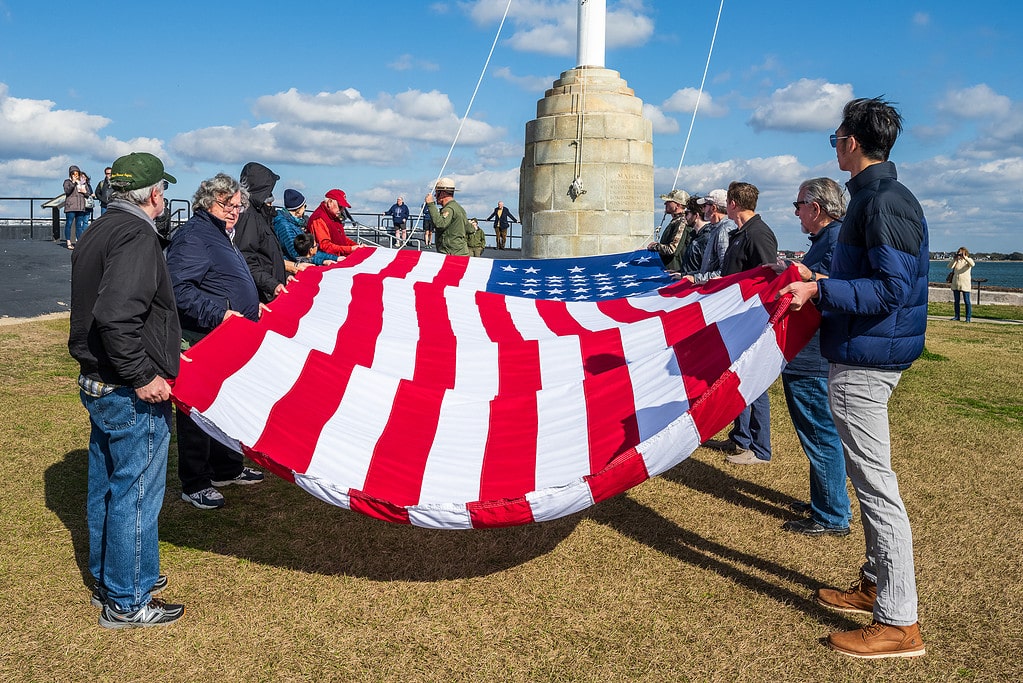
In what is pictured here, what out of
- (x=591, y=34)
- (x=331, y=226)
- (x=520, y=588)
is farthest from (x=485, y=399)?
(x=591, y=34)

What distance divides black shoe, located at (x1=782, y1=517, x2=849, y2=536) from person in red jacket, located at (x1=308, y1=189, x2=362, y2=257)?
4.69 meters

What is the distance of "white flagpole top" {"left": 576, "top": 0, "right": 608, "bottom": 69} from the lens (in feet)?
39.9

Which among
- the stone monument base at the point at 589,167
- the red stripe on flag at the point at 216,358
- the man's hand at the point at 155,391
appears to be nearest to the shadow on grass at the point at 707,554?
the red stripe on flag at the point at 216,358

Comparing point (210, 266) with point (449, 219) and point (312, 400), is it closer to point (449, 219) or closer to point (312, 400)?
point (312, 400)

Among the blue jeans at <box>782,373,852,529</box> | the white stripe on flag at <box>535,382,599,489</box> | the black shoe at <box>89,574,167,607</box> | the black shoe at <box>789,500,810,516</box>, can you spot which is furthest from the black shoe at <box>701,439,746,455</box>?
the black shoe at <box>89,574,167,607</box>

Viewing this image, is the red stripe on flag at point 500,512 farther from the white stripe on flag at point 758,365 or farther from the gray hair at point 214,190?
the gray hair at point 214,190

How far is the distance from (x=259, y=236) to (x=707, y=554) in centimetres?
350

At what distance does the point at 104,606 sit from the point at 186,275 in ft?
5.69

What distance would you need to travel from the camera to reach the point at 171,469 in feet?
18.5

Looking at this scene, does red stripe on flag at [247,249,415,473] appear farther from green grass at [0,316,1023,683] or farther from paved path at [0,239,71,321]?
paved path at [0,239,71,321]

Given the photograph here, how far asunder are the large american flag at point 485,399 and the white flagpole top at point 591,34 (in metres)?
8.11

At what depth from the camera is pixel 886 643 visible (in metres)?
3.23

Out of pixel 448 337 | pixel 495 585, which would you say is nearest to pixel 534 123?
pixel 448 337

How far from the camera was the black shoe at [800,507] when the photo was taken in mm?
4985
